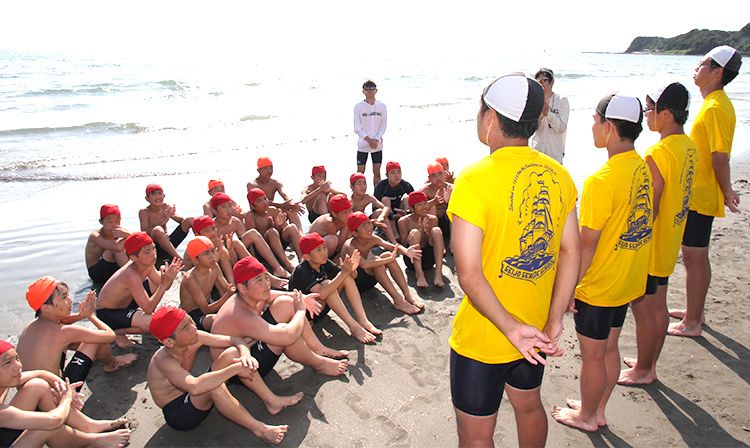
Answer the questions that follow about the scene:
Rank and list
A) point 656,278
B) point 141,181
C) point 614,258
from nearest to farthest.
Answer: point 614,258 → point 656,278 → point 141,181

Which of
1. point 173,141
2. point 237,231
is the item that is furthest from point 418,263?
point 173,141

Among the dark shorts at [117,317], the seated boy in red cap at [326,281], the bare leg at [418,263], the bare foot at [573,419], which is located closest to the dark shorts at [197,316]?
the dark shorts at [117,317]

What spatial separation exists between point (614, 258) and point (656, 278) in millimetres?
988

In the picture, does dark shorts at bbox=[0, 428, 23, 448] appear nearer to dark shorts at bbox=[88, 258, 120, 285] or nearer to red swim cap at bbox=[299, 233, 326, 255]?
red swim cap at bbox=[299, 233, 326, 255]

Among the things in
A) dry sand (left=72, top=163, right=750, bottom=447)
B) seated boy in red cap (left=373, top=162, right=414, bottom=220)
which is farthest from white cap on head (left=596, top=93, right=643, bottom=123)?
seated boy in red cap (left=373, top=162, right=414, bottom=220)

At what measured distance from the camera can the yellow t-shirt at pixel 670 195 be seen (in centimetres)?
386

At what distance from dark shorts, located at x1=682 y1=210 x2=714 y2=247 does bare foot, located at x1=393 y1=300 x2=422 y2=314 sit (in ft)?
9.03

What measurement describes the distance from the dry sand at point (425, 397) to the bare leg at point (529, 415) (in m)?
1.08

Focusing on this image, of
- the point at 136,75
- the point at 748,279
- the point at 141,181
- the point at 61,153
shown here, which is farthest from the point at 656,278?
the point at 136,75

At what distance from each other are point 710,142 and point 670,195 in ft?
4.18

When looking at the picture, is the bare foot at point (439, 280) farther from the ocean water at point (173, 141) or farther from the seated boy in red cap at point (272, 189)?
the ocean water at point (173, 141)

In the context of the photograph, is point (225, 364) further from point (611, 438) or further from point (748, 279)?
point (748, 279)

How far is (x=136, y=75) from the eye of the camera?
35.8 meters

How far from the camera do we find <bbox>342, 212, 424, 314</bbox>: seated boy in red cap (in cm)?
603
